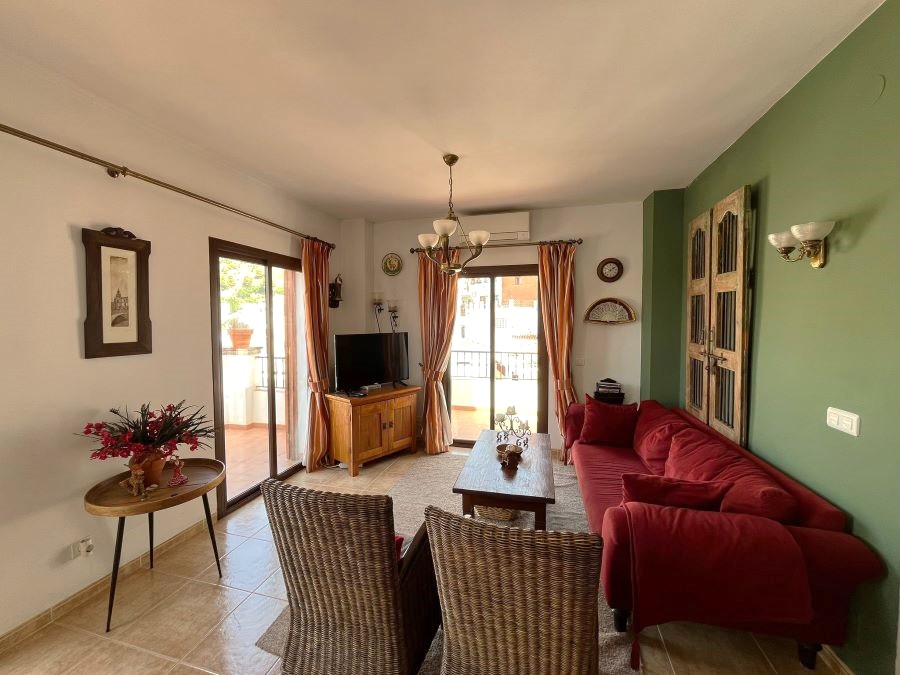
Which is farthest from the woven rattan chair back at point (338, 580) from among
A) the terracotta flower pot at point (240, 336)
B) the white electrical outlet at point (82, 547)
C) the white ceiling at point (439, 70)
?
the terracotta flower pot at point (240, 336)

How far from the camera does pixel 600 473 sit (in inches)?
111

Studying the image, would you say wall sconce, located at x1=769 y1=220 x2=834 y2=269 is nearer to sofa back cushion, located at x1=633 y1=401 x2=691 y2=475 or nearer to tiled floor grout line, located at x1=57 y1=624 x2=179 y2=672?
sofa back cushion, located at x1=633 y1=401 x2=691 y2=475

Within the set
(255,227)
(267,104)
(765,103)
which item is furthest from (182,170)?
Answer: (765,103)

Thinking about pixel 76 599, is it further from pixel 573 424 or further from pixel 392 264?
pixel 392 264

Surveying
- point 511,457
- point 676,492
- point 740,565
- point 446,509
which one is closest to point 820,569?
point 740,565

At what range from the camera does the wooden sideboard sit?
394 cm

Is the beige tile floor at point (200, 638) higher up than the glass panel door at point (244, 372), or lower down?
lower down

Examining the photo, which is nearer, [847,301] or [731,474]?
[847,301]

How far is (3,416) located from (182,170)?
1.80 metres

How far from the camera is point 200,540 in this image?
2.79 meters

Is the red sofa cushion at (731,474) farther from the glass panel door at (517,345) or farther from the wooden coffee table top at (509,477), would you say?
the glass panel door at (517,345)

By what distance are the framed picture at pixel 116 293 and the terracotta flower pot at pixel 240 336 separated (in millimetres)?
770

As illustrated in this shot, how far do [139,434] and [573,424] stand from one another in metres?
3.30

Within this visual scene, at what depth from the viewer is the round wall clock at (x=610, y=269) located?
4164 millimetres
